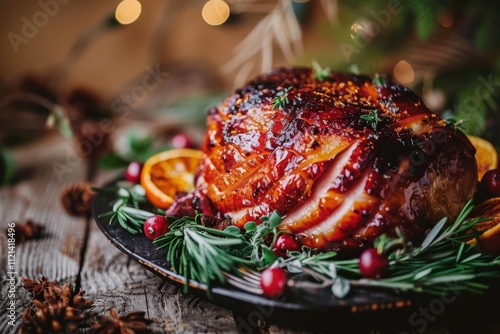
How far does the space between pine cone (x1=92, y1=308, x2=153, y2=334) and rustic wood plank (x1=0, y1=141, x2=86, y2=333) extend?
1.15 ft

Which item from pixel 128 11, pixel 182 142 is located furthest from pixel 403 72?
pixel 128 11

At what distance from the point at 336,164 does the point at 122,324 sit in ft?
3.25

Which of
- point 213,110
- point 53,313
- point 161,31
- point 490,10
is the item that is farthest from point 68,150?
point 490,10

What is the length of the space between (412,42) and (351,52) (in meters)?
0.71

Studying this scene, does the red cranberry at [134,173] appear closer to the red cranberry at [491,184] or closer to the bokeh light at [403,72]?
the red cranberry at [491,184]

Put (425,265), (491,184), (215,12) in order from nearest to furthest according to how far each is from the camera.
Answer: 1. (425,265)
2. (491,184)
3. (215,12)

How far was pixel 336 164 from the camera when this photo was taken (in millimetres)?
2035

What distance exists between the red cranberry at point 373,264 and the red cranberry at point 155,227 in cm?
83

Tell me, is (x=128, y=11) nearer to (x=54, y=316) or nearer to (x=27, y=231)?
(x=27, y=231)

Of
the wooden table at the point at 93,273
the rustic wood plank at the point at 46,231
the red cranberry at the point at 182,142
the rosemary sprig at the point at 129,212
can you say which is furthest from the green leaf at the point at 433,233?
the red cranberry at the point at 182,142

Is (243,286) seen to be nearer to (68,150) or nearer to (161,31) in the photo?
(68,150)

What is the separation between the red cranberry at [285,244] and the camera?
2023mm

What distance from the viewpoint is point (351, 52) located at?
3.99 metres

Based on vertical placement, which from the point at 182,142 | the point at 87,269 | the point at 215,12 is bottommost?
the point at 87,269
